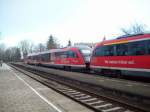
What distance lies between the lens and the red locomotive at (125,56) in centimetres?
1798

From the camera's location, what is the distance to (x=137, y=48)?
18797 millimetres

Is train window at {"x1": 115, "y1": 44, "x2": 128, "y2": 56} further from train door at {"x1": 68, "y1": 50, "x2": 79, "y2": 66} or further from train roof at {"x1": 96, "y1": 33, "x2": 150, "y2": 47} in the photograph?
train door at {"x1": 68, "y1": 50, "x2": 79, "y2": 66}

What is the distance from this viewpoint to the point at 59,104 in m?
11.4

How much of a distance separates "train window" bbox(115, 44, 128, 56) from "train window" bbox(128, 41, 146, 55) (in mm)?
569

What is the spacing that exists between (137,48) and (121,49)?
2.35 m

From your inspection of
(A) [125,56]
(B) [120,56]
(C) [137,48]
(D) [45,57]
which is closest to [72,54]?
(B) [120,56]

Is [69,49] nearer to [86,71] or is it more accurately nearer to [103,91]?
[86,71]

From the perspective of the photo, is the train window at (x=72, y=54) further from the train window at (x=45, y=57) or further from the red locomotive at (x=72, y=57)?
the train window at (x=45, y=57)

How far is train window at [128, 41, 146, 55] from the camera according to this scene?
1808 centimetres

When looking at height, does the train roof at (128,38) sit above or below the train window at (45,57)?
above

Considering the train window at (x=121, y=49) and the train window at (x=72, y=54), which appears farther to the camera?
the train window at (x=72, y=54)

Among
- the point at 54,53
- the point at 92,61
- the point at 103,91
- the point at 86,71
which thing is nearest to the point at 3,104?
the point at 103,91

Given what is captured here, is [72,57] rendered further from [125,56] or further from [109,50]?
[125,56]

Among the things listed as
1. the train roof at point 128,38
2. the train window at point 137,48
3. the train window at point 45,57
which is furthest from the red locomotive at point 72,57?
the train window at point 137,48
